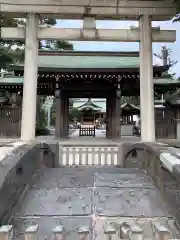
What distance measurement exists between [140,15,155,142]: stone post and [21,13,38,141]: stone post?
3.38 metres

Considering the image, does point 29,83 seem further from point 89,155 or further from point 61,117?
point 61,117

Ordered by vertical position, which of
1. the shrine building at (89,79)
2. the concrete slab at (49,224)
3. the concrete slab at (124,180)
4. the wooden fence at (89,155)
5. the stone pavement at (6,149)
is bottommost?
the concrete slab at (49,224)

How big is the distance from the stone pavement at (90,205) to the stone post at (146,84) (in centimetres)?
253

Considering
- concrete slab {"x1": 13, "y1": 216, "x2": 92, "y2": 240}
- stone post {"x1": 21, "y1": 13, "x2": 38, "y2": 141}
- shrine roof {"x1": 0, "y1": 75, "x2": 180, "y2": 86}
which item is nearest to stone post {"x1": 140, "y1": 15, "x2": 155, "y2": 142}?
stone post {"x1": 21, "y1": 13, "x2": 38, "y2": 141}

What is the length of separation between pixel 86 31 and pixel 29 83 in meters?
2.44

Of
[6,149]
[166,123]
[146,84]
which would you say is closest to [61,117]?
[166,123]

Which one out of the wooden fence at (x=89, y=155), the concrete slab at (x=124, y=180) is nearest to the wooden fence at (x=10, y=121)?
the wooden fence at (x=89, y=155)

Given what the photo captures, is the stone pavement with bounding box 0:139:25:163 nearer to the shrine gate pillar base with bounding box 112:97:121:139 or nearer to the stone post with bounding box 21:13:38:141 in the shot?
the stone post with bounding box 21:13:38:141

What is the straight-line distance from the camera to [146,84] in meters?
8.27

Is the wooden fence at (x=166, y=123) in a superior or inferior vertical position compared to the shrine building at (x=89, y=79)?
inferior

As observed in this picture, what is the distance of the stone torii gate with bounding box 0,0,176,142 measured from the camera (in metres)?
8.07

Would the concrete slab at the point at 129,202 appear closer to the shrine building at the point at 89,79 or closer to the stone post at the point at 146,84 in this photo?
the stone post at the point at 146,84

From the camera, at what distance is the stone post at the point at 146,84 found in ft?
27.1

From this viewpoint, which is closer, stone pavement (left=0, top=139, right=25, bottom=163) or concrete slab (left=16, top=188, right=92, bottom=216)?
concrete slab (left=16, top=188, right=92, bottom=216)
